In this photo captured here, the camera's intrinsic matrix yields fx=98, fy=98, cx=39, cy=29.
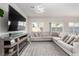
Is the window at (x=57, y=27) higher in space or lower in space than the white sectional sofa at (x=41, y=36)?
higher

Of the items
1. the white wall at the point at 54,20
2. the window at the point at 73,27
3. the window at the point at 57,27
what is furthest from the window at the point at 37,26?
the window at the point at 73,27

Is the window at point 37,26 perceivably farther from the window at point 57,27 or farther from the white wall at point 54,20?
the window at point 57,27

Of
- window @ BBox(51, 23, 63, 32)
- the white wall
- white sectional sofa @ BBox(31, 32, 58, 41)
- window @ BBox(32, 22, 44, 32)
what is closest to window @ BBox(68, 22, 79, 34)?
the white wall

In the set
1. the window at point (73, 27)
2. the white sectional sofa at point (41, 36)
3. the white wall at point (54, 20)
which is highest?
the white wall at point (54, 20)

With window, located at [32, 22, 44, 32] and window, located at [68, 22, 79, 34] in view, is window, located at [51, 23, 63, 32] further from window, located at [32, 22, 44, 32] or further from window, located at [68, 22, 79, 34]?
window, located at [32, 22, 44, 32]

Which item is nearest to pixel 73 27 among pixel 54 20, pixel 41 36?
pixel 54 20

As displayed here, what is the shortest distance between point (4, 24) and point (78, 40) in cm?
224

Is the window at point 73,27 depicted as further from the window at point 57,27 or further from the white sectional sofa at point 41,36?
the white sectional sofa at point 41,36

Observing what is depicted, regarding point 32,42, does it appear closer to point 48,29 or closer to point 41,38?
point 41,38

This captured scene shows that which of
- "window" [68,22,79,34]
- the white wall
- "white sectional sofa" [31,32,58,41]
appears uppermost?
the white wall

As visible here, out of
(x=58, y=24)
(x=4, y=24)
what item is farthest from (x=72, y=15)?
(x=4, y=24)

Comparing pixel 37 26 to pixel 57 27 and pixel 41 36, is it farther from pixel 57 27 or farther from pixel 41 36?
pixel 57 27

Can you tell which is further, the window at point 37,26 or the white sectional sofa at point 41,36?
the white sectional sofa at point 41,36

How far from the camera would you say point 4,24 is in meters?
2.68
